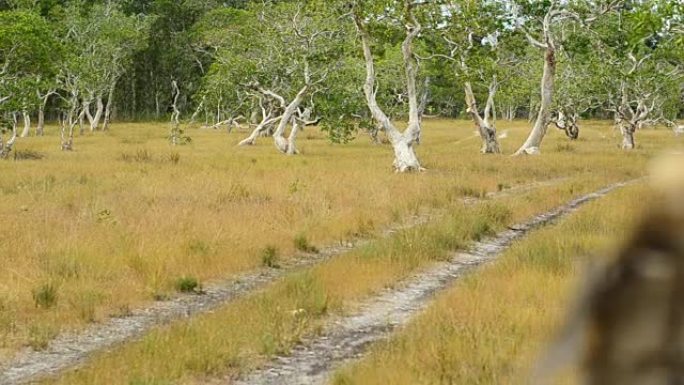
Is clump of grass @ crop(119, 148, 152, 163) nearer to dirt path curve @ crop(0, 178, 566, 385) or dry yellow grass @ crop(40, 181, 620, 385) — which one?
dry yellow grass @ crop(40, 181, 620, 385)

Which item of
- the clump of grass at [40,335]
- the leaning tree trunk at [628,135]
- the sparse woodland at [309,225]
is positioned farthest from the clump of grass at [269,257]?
Answer: the leaning tree trunk at [628,135]

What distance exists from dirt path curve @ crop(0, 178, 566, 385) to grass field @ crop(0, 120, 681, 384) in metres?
0.23

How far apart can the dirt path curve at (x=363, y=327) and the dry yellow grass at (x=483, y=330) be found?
0.43 m

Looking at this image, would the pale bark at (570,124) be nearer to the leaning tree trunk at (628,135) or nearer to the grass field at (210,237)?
the leaning tree trunk at (628,135)

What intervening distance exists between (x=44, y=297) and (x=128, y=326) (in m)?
1.17

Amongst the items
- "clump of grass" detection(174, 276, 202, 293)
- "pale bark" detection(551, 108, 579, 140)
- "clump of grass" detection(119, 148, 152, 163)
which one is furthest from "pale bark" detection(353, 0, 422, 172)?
"pale bark" detection(551, 108, 579, 140)

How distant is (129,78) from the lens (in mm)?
82562

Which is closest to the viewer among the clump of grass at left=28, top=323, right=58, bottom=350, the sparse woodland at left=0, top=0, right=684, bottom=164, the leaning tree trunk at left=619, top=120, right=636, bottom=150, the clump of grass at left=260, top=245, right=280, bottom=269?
the clump of grass at left=28, top=323, right=58, bottom=350

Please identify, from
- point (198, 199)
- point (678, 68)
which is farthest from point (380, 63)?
point (198, 199)

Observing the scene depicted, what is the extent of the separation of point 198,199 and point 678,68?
3849cm

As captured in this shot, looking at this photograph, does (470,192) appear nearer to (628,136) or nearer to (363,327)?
(363,327)

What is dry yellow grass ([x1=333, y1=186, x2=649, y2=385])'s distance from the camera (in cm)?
608

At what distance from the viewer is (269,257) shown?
12.2 metres

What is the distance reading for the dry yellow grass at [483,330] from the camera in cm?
608
